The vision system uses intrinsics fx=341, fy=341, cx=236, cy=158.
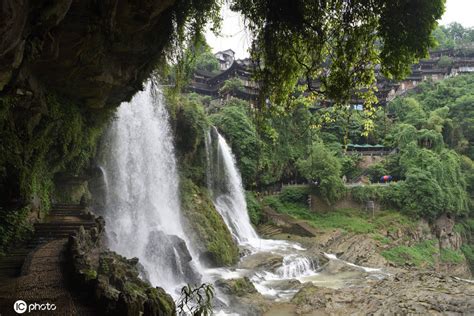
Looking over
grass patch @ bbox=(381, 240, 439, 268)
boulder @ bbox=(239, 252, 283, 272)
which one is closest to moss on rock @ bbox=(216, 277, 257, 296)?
boulder @ bbox=(239, 252, 283, 272)

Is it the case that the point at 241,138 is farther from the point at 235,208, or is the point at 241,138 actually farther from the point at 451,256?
the point at 451,256

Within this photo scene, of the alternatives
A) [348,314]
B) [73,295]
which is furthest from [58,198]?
[348,314]

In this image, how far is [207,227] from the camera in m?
17.2

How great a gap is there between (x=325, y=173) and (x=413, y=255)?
8278mm

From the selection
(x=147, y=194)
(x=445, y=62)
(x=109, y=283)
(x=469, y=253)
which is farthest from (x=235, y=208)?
(x=445, y=62)

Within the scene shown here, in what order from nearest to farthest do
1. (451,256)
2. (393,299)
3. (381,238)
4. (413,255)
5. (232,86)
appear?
(393,299) → (413,255) → (381,238) → (451,256) → (232,86)

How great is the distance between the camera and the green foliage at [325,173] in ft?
87.5

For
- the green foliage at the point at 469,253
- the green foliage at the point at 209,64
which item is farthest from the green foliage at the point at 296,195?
the green foliage at the point at 209,64

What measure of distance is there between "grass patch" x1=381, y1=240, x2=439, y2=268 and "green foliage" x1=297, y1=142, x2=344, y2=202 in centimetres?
617

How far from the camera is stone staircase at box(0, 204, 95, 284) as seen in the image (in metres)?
5.99

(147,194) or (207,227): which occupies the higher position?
(147,194)

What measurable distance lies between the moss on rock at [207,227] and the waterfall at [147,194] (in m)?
0.59
